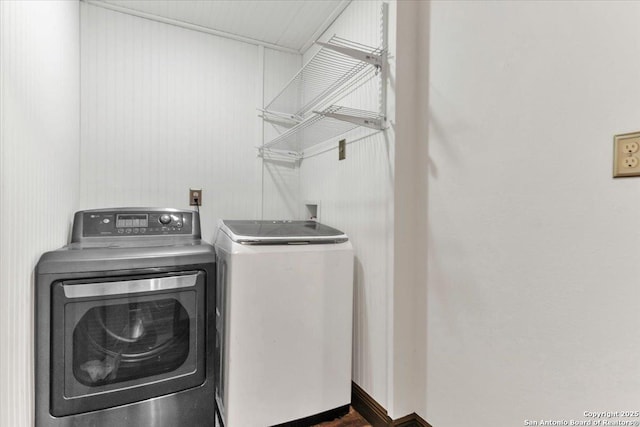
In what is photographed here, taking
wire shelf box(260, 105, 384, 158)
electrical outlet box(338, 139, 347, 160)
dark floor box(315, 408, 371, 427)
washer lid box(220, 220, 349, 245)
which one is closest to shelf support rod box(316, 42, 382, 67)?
wire shelf box(260, 105, 384, 158)

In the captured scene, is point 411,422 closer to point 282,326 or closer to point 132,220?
point 282,326

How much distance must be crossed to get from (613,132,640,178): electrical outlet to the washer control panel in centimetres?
188

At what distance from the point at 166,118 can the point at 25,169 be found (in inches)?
55.6

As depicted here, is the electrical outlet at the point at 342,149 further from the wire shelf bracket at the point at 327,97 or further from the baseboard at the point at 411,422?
the baseboard at the point at 411,422

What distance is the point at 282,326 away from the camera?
1.50 metres

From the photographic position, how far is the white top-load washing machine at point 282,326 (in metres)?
1.42

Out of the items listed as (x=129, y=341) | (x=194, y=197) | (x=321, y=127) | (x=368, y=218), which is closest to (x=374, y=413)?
(x=368, y=218)

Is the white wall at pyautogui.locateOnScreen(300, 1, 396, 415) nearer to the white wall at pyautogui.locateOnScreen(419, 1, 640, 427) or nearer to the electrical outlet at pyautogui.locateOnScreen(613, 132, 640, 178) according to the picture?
the white wall at pyautogui.locateOnScreen(419, 1, 640, 427)

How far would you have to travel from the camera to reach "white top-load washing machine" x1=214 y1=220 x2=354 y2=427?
142cm

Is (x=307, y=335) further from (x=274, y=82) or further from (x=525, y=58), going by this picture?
(x=274, y=82)

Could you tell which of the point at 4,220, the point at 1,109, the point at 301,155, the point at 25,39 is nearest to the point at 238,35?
the point at 301,155

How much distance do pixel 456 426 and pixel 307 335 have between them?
76 cm

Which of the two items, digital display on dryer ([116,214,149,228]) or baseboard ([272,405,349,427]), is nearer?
baseboard ([272,405,349,427])

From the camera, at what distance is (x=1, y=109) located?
0.81 metres
